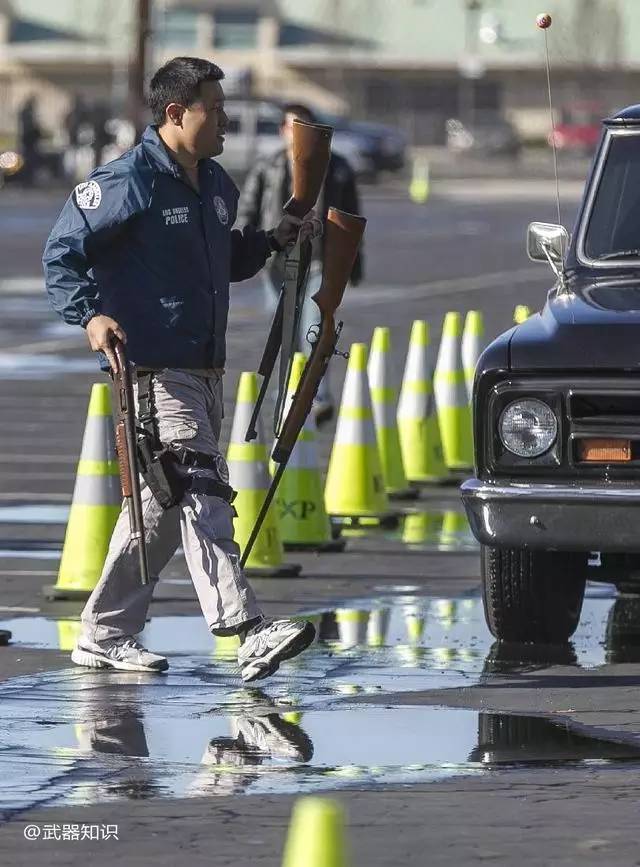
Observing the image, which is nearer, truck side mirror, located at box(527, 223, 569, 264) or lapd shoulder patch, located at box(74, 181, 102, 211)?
lapd shoulder patch, located at box(74, 181, 102, 211)

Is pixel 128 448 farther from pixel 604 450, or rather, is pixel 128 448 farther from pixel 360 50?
pixel 360 50

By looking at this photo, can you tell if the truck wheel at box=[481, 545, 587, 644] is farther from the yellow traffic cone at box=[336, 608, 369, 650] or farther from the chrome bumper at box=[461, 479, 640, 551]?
the yellow traffic cone at box=[336, 608, 369, 650]

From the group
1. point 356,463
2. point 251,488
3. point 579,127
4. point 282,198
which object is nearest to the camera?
point 251,488

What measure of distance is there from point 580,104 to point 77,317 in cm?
8681

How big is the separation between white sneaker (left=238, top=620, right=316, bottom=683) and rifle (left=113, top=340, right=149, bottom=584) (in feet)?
1.56

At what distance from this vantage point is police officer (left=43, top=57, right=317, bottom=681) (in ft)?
26.8

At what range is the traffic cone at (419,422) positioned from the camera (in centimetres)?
1413

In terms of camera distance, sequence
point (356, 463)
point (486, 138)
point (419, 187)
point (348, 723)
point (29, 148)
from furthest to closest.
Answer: point (486, 138)
point (29, 148)
point (419, 187)
point (356, 463)
point (348, 723)

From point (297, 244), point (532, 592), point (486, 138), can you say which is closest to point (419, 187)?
point (486, 138)

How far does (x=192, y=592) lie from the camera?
1040cm

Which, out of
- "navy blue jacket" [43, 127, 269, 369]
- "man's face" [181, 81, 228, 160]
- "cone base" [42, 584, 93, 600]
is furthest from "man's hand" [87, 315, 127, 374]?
"cone base" [42, 584, 93, 600]

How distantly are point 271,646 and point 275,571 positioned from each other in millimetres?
2697

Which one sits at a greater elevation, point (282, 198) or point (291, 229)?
point (291, 229)

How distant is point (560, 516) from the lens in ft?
27.0
